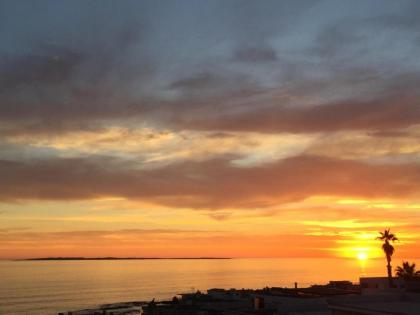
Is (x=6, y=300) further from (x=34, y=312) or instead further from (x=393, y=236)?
(x=393, y=236)

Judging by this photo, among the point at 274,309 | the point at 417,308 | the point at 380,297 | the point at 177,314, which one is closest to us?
the point at 417,308

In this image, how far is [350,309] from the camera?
39.0 metres

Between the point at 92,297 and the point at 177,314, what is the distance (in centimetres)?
13005

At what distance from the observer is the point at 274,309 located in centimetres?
6278

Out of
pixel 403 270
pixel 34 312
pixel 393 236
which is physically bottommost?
pixel 34 312

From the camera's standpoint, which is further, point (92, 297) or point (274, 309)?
point (92, 297)

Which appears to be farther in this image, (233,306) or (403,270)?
(403,270)

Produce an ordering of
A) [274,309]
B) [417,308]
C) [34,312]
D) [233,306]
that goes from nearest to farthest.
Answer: [417,308], [274,309], [233,306], [34,312]

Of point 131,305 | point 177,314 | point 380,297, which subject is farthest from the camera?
point 131,305

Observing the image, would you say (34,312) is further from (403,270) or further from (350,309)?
(350,309)

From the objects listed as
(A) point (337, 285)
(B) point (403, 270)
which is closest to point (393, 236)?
(B) point (403, 270)

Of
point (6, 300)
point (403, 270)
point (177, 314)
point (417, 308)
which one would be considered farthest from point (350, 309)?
point (6, 300)

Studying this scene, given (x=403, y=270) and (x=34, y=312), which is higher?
(x=403, y=270)

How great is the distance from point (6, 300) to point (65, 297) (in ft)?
66.7
